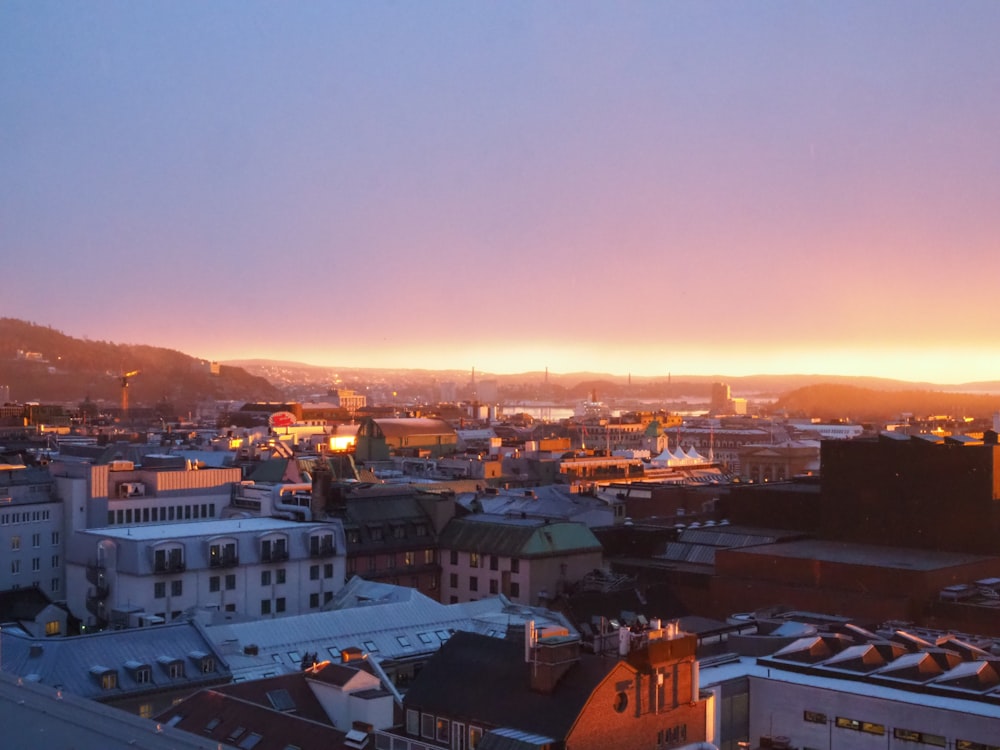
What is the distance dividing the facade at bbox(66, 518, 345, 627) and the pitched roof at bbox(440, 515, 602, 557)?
5.20 meters

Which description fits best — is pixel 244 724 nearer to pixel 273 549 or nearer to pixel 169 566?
pixel 169 566

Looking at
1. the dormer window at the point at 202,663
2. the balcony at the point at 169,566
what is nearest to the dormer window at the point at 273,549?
the balcony at the point at 169,566

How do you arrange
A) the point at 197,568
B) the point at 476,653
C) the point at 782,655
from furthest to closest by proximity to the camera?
the point at 197,568, the point at 782,655, the point at 476,653

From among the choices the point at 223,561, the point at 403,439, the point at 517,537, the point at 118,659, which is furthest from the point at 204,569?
the point at 403,439

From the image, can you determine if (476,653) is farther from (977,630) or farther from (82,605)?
(82,605)

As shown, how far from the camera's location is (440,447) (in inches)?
4291

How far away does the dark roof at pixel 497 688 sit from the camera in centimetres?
1936

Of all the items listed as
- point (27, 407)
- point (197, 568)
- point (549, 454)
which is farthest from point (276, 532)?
point (27, 407)

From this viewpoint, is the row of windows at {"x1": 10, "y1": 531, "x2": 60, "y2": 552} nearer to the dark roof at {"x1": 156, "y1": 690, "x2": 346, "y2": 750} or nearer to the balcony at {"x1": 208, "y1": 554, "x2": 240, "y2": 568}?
the balcony at {"x1": 208, "y1": 554, "x2": 240, "y2": 568}

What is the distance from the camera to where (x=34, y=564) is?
48344 millimetres

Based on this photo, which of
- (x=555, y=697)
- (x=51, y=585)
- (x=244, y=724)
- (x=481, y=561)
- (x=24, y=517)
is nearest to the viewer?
(x=555, y=697)

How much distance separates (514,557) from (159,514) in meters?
15.5

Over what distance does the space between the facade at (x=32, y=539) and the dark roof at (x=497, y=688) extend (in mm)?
29602

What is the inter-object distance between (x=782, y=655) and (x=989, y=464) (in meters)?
18.4
